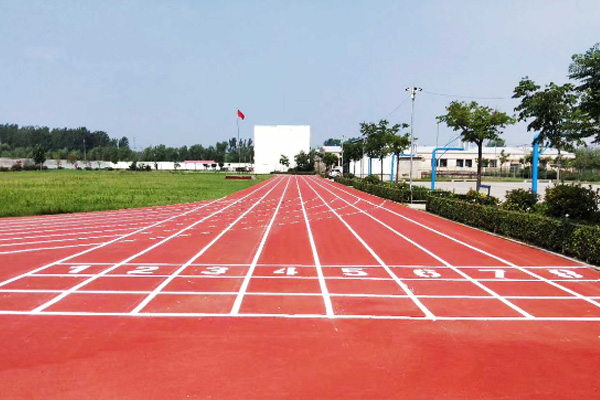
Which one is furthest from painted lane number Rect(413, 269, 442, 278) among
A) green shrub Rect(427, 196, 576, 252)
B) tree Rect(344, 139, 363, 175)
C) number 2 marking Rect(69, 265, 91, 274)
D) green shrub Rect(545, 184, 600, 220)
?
tree Rect(344, 139, 363, 175)

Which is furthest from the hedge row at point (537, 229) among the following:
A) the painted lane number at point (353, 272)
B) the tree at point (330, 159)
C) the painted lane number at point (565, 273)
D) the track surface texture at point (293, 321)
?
the tree at point (330, 159)

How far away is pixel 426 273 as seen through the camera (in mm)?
9734

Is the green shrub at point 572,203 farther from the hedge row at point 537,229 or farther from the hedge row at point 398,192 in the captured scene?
the hedge row at point 398,192

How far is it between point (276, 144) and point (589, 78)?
104 m

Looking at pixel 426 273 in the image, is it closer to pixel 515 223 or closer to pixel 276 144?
pixel 515 223

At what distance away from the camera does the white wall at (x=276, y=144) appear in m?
113

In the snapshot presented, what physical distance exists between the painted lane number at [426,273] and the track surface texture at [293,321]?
0.09m

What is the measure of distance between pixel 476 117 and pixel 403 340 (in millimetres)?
17381

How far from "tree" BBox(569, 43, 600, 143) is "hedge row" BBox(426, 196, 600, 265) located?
8.85 ft

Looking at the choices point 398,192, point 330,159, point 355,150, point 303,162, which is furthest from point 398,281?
point 303,162

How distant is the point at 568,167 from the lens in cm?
4250

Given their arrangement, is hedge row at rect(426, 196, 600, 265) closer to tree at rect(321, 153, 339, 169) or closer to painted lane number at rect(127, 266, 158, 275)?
painted lane number at rect(127, 266, 158, 275)

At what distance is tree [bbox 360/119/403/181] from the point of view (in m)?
40.3

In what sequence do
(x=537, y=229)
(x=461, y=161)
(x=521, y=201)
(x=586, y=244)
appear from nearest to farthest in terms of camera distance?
(x=586, y=244) < (x=537, y=229) < (x=521, y=201) < (x=461, y=161)
